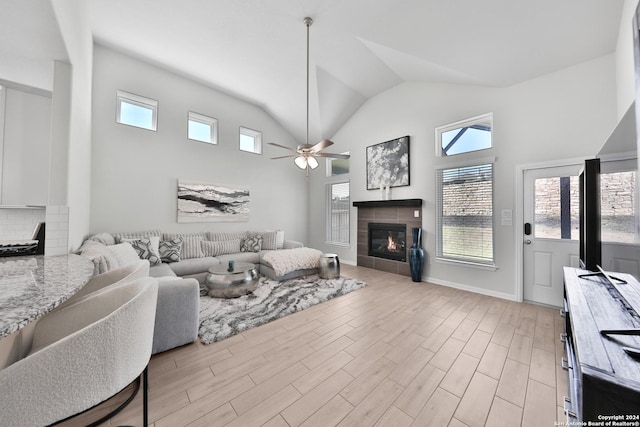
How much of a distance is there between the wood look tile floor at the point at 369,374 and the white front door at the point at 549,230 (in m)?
0.38

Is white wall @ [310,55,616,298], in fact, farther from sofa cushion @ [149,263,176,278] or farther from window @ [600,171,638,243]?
sofa cushion @ [149,263,176,278]

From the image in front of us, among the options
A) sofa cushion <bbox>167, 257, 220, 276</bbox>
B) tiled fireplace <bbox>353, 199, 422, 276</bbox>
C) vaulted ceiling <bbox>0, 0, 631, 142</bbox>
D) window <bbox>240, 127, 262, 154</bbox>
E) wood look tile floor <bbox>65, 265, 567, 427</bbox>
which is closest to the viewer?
wood look tile floor <bbox>65, 265, 567, 427</bbox>

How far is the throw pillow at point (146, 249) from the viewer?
3.54 metres

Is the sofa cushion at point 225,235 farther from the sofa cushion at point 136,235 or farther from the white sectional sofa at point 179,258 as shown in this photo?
the sofa cushion at point 136,235

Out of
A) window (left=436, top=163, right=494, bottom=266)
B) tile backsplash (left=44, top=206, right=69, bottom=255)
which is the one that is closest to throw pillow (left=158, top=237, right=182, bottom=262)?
tile backsplash (left=44, top=206, right=69, bottom=255)

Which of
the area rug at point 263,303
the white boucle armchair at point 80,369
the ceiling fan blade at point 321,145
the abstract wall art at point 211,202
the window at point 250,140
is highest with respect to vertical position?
the window at point 250,140

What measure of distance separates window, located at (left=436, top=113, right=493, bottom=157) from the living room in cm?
10

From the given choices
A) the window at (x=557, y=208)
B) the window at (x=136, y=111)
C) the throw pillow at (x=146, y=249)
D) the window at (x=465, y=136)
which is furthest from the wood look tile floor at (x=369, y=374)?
the window at (x=136, y=111)

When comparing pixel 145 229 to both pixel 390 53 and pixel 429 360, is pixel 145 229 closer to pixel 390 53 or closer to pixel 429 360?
pixel 429 360

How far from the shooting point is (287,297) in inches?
129

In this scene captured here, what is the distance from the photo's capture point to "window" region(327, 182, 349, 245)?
579 cm

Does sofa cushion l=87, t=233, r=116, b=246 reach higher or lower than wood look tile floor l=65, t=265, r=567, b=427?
higher

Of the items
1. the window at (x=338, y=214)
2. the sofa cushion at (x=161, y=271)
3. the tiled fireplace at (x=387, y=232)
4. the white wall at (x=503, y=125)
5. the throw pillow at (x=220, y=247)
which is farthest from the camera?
the window at (x=338, y=214)

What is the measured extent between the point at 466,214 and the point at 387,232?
1.50m
